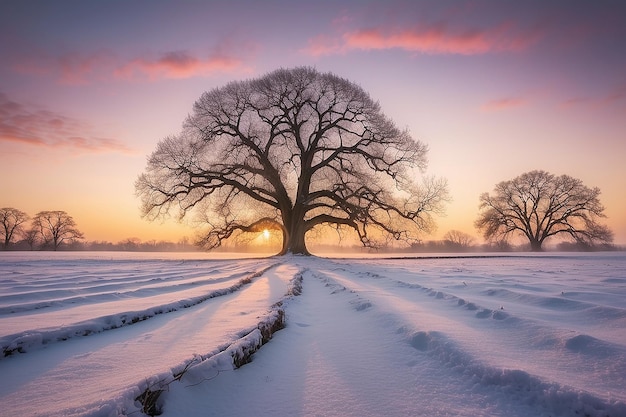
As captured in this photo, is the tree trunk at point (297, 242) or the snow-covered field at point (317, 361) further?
the tree trunk at point (297, 242)

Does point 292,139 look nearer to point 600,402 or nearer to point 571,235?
point 600,402

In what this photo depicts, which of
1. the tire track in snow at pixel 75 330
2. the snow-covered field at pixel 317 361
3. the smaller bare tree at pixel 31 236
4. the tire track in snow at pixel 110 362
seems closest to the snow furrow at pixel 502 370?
the snow-covered field at pixel 317 361

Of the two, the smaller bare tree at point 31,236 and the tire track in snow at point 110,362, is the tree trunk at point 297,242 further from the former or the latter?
the smaller bare tree at point 31,236

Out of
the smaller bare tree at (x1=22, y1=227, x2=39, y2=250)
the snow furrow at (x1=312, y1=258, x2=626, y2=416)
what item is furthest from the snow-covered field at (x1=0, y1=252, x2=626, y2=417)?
the smaller bare tree at (x1=22, y1=227, x2=39, y2=250)

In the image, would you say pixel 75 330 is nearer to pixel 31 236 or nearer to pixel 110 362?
pixel 110 362

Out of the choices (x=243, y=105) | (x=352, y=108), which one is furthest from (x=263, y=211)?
(x=352, y=108)

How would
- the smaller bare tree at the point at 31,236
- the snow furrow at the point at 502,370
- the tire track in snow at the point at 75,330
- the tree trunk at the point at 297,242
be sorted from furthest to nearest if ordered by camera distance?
1. the smaller bare tree at the point at 31,236
2. the tree trunk at the point at 297,242
3. the tire track in snow at the point at 75,330
4. the snow furrow at the point at 502,370

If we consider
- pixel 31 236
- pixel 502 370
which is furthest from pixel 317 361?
pixel 31 236

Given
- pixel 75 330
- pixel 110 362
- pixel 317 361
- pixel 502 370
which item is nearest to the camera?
pixel 502 370

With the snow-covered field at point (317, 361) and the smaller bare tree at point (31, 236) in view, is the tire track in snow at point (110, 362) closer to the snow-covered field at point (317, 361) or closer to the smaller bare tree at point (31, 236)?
the snow-covered field at point (317, 361)

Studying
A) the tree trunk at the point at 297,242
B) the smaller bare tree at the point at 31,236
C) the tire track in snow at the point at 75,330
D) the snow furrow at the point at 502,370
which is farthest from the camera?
the smaller bare tree at the point at 31,236

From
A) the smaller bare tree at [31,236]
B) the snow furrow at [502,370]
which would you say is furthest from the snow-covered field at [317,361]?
the smaller bare tree at [31,236]

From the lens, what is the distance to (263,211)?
20484mm

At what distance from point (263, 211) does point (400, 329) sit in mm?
18670
